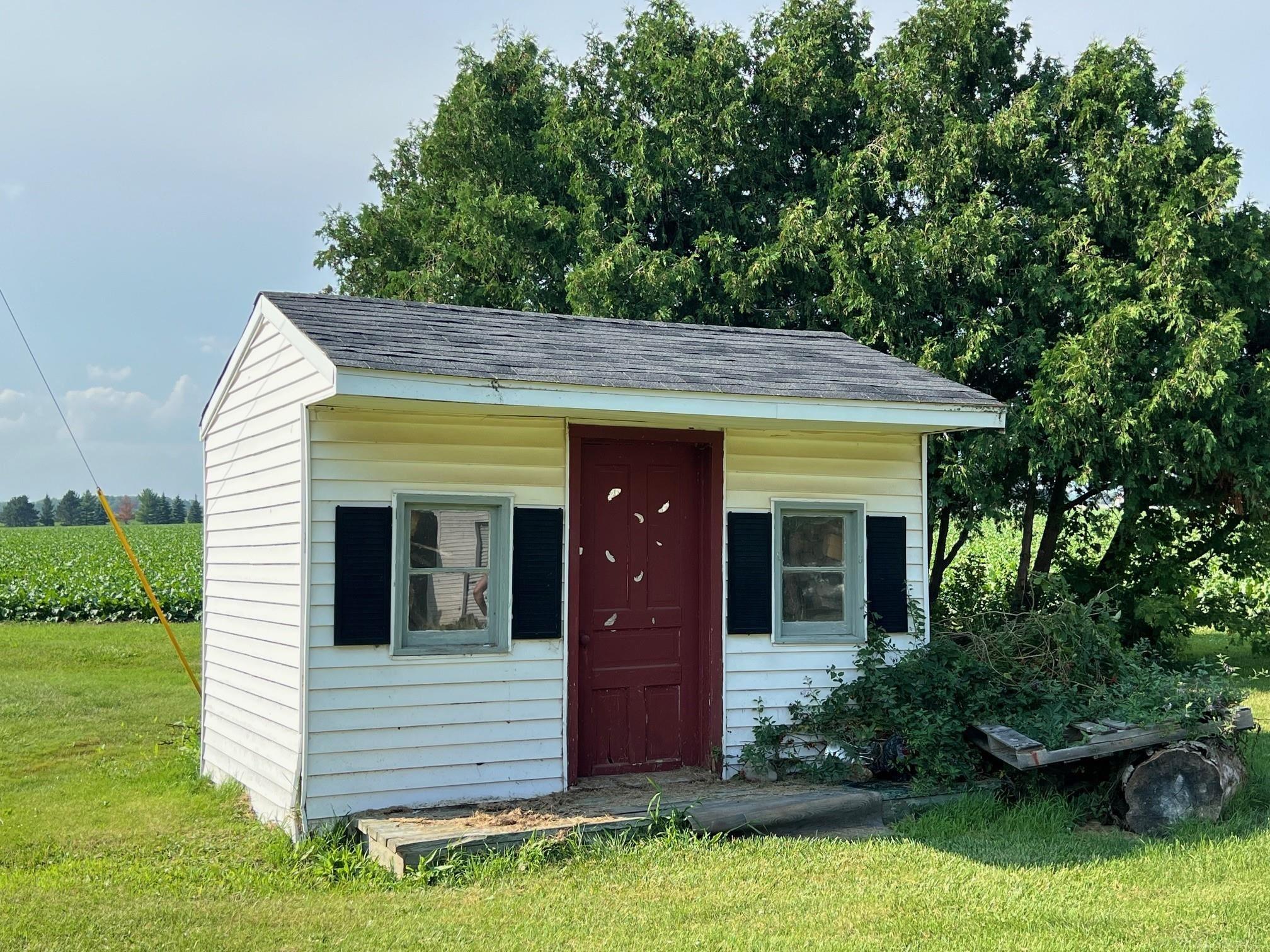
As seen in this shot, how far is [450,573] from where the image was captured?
7.45 metres

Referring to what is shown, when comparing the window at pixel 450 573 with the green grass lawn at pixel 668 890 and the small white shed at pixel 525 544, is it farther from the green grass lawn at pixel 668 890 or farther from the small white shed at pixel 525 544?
the green grass lawn at pixel 668 890

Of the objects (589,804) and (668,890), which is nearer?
(668,890)

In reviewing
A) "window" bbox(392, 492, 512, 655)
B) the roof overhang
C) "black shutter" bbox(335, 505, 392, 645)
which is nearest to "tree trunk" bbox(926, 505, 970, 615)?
the roof overhang

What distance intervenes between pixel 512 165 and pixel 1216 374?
430 inches

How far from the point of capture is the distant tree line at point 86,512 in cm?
8325

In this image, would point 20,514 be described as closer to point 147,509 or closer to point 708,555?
point 147,509

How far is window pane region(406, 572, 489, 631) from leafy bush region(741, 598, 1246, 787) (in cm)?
214

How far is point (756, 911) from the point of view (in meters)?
5.68

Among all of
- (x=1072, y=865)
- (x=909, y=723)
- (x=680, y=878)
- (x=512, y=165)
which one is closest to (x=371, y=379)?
(x=680, y=878)

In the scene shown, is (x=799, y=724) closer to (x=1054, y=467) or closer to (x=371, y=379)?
(x=371, y=379)

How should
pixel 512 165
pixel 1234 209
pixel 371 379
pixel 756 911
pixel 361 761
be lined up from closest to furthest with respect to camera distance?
pixel 756 911
pixel 371 379
pixel 361 761
pixel 1234 209
pixel 512 165

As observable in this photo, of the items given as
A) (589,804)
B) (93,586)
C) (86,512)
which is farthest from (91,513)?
(589,804)

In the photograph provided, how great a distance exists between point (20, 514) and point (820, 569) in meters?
92.1

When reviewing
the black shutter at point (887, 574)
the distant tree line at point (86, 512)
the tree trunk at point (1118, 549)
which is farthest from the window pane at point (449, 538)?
the distant tree line at point (86, 512)
